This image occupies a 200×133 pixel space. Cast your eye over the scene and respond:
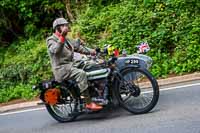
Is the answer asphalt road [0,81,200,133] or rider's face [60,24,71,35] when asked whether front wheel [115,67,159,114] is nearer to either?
asphalt road [0,81,200,133]

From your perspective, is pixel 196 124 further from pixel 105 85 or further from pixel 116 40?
pixel 116 40

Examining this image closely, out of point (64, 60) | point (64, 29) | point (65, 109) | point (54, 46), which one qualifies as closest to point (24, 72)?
point (65, 109)

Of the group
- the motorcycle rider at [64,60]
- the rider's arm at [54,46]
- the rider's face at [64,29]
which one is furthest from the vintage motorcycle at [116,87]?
the rider's face at [64,29]

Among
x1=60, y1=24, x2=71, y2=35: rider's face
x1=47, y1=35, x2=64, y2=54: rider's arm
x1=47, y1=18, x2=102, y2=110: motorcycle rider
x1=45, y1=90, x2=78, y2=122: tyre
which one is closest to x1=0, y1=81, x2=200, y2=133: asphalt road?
x1=45, y1=90, x2=78, y2=122: tyre

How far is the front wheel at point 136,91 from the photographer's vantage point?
8.24 m

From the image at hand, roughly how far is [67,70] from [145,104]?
1.49 meters

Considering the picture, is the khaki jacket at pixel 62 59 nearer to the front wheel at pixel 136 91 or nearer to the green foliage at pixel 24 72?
the front wheel at pixel 136 91

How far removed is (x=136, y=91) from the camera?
27.4 ft

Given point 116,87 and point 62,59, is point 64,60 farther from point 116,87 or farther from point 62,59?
point 116,87

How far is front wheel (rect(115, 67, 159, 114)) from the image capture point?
27.0 ft

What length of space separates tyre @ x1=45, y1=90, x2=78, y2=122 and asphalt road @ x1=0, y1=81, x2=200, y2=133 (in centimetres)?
13

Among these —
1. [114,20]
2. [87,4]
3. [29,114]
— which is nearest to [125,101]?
[29,114]

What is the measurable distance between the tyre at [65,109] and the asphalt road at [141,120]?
0.42ft

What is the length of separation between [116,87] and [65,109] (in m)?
1.23
